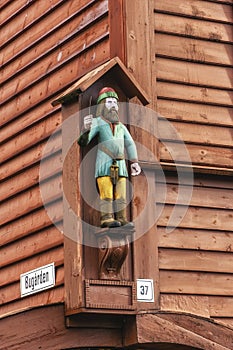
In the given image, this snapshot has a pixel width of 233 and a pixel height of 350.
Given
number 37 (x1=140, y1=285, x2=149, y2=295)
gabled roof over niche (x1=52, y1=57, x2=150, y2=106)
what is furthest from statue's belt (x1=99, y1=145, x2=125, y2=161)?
number 37 (x1=140, y1=285, x2=149, y2=295)

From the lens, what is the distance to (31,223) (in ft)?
36.7

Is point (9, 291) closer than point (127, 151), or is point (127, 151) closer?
point (127, 151)

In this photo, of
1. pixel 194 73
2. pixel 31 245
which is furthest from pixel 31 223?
pixel 194 73

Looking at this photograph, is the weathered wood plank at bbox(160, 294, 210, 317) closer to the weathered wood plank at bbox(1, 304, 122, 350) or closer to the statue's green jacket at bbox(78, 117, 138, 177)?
the weathered wood plank at bbox(1, 304, 122, 350)

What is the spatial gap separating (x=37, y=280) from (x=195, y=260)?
163 cm

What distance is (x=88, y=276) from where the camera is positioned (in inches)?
373

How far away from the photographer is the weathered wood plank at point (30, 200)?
10.8m

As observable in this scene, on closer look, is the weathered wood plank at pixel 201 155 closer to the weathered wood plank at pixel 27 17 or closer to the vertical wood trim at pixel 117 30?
the vertical wood trim at pixel 117 30

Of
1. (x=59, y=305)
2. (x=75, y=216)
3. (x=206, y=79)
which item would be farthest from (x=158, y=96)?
(x=59, y=305)

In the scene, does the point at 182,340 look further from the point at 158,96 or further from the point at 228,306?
the point at 158,96

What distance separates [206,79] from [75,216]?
2091mm

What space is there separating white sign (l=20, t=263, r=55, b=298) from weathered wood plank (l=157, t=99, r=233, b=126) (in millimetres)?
1797

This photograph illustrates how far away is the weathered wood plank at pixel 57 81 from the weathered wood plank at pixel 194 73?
0.56 metres

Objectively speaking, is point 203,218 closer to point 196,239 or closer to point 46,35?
point 196,239
